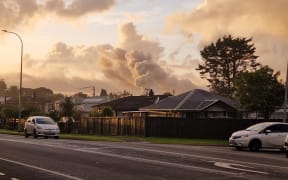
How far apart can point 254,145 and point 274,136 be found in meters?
1.27

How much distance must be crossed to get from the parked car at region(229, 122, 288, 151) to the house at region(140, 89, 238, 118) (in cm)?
2710

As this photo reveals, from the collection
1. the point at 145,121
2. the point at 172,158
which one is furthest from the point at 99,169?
the point at 145,121

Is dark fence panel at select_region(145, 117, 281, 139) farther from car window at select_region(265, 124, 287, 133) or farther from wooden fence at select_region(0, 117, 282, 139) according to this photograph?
car window at select_region(265, 124, 287, 133)

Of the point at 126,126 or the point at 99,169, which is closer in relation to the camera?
the point at 99,169

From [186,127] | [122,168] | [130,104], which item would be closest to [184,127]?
[186,127]

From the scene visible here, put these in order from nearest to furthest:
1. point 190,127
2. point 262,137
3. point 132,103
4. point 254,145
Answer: point 254,145
point 262,137
point 190,127
point 132,103

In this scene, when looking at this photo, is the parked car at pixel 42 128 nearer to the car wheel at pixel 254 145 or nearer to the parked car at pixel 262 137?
the parked car at pixel 262 137

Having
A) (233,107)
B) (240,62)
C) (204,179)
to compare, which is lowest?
(204,179)

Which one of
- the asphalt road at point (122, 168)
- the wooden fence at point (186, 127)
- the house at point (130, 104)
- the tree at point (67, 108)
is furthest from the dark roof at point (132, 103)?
the asphalt road at point (122, 168)

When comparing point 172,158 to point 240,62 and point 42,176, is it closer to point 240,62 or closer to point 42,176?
point 42,176

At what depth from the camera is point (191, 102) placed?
199 ft

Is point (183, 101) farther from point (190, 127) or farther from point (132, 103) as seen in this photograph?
point (132, 103)

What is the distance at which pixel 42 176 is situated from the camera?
588 inches

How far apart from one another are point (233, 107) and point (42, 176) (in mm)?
47251
